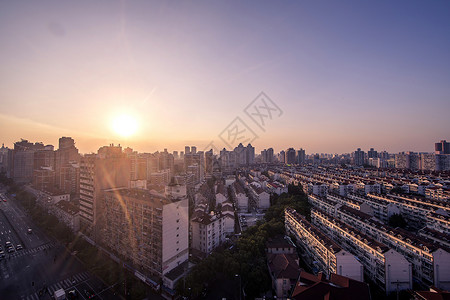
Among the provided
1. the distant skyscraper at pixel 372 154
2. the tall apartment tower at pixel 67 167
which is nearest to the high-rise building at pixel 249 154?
the distant skyscraper at pixel 372 154

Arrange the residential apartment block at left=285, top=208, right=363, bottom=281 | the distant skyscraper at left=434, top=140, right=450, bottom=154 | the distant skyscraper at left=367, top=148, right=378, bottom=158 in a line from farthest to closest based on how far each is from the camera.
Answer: the distant skyscraper at left=367, top=148, right=378, bottom=158 → the distant skyscraper at left=434, top=140, right=450, bottom=154 → the residential apartment block at left=285, top=208, right=363, bottom=281

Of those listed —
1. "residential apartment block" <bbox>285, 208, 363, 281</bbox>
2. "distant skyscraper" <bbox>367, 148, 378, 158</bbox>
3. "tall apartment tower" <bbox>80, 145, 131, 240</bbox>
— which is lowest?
"residential apartment block" <bbox>285, 208, 363, 281</bbox>

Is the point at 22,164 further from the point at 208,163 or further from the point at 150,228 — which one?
the point at 150,228

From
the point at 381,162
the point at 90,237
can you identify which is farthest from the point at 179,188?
the point at 381,162

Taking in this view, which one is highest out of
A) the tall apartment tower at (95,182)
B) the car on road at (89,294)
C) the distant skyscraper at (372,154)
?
the distant skyscraper at (372,154)

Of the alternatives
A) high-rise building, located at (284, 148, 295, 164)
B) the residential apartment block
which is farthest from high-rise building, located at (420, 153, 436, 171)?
the residential apartment block

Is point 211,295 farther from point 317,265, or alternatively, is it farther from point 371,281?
point 371,281

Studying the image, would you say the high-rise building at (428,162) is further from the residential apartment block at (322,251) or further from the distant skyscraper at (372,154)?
the residential apartment block at (322,251)

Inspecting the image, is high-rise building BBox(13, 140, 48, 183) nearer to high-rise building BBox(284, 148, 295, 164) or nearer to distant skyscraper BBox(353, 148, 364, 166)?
high-rise building BBox(284, 148, 295, 164)

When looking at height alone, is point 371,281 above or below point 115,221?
below
